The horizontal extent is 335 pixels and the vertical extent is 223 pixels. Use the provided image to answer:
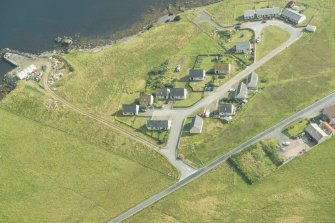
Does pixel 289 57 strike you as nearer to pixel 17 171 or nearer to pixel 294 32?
pixel 294 32

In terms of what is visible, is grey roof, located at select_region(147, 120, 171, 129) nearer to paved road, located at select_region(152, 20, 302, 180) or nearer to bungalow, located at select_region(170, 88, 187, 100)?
paved road, located at select_region(152, 20, 302, 180)

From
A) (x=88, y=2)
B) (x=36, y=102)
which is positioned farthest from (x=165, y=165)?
(x=88, y=2)

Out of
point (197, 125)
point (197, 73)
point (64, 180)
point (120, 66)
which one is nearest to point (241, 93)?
point (197, 73)

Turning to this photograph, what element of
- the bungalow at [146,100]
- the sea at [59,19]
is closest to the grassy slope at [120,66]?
the bungalow at [146,100]

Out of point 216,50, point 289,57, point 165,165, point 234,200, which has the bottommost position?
point 234,200

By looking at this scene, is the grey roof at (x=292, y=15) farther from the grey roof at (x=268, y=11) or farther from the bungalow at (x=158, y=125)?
the bungalow at (x=158, y=125)
